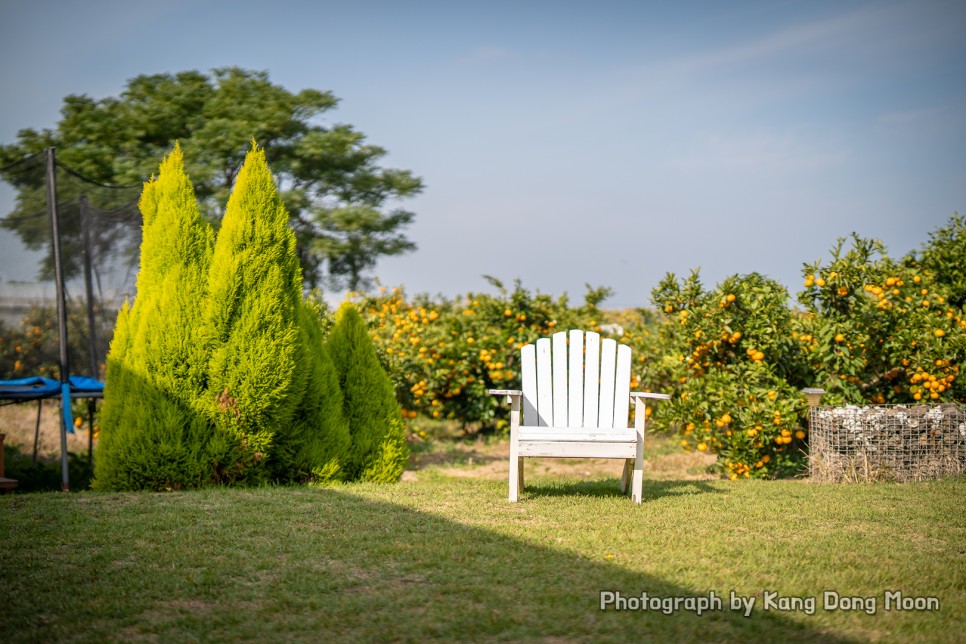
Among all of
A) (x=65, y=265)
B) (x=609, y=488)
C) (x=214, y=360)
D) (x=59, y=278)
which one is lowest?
(x=609, y=488)

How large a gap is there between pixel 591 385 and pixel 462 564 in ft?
→ 7.87

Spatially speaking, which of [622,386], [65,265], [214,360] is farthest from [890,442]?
[65,265]

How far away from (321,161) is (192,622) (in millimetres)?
14643

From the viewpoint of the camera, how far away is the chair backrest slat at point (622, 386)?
5172mm

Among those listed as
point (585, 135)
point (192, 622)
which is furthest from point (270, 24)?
point (192, 622)

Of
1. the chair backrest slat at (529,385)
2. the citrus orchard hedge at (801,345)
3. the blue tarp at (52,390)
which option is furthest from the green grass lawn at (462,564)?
the citrus orchard hedge at (801,345)

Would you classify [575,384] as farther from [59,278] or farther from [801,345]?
[59,278]

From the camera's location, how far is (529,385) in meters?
5.17

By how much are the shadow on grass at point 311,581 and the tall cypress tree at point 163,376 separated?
2.22 ft

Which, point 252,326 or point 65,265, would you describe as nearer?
point 252,326

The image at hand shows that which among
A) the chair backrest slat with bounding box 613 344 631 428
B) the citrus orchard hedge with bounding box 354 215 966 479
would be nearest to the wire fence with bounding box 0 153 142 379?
the chair backrest slat with bounding box 613 344 631 428

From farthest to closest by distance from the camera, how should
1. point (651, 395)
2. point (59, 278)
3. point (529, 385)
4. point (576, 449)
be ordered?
point (59, 278)
point (529, 385)
point (651, 395)
point (576, 449)

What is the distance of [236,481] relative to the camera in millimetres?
4996

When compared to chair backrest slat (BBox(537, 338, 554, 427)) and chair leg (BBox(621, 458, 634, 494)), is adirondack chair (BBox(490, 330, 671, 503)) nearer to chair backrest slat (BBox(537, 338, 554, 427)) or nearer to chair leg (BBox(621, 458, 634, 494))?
chair backrest slat (BBox(537, 338, 554, 427))
